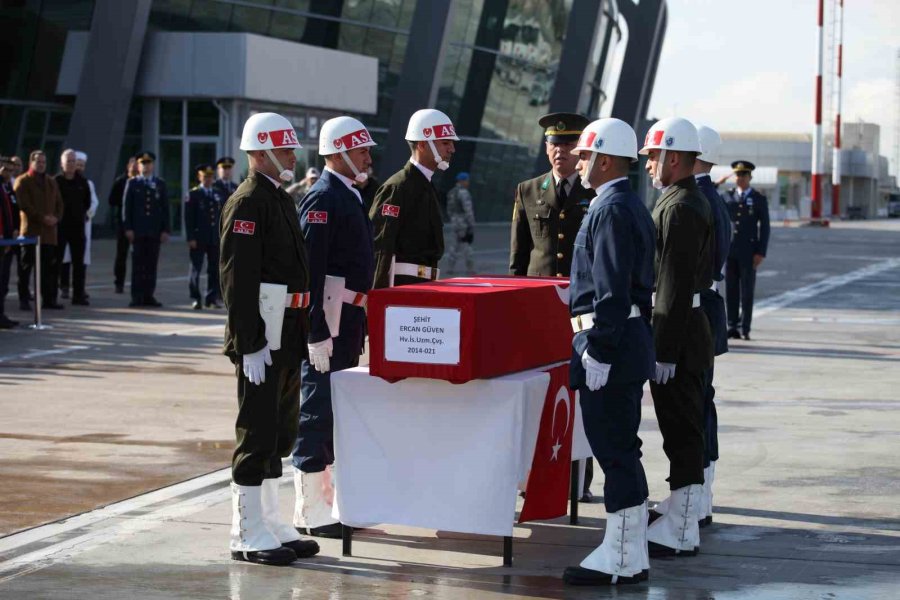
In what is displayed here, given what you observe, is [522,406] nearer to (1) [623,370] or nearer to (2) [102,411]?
(1) [623,370]

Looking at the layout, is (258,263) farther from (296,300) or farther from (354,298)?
(354,298)

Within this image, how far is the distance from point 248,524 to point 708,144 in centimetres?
346

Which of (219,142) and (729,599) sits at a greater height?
(219,142)

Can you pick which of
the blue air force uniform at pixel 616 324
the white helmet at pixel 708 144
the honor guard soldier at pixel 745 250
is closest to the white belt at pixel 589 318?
the blue air force uniform at pixel 616 324

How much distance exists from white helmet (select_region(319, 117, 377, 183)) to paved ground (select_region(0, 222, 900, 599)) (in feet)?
6.57

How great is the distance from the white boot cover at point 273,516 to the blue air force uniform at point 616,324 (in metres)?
1.60

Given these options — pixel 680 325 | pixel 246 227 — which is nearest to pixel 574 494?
pixel 680 325

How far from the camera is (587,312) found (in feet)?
21.9

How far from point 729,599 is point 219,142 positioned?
29.7 meters

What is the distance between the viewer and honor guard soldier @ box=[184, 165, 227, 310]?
20141 millimetres

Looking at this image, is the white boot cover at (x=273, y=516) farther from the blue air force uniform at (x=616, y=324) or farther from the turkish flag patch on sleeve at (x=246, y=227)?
the blue air force uniform at (x=616, y=324)

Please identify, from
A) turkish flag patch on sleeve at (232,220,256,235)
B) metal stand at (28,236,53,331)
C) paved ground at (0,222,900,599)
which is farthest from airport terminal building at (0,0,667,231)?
turkish flag patch on sleeve at (232,220,256,235)

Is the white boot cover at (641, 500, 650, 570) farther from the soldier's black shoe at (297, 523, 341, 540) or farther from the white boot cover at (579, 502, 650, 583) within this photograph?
the soldier's black shoe at (297, 523, 341, 540)

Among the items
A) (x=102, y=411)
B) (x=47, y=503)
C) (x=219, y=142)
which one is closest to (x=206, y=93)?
(x=219, y=142)
